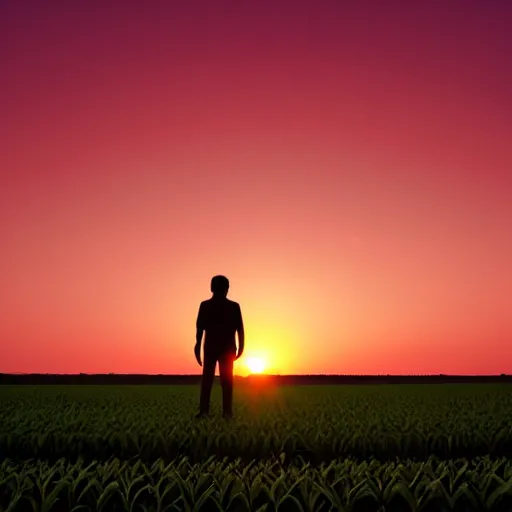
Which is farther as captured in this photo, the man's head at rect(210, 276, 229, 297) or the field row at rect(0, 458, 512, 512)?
the man's head at rect(210, 276, 229, 297)

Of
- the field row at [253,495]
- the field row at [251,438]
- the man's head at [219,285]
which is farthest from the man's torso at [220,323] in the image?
the field row at [253,495]

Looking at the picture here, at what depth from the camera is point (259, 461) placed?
9297 millimetres

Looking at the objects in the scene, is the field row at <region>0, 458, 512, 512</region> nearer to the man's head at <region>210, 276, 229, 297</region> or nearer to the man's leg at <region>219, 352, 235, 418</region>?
the man's leg at <region>219, 352, 235, 418</region>

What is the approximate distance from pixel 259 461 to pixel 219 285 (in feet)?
16.1

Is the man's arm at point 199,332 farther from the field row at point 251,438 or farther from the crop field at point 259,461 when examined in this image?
the field row at point 251,438

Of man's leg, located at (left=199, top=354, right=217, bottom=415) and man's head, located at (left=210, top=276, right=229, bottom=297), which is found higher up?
man's head, located at (left=210, top=276, right=229, bottom=297)

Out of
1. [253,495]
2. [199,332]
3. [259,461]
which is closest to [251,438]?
[259,461]

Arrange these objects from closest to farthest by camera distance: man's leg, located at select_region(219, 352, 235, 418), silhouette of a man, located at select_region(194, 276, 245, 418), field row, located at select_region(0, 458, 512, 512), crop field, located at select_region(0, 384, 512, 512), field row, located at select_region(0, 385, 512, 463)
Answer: field row, located at select_region(0, 458, 512, 512) < crop field, located at select_region(0, 384, 512, 512) < field row, located at select_region(0, 385, 512, 463) < man's leg, located at select_region(219, 352, 235, 418) < silhouette of a man, located at select_region(194, 276, 245, 418)

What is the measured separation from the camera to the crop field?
4957 mm

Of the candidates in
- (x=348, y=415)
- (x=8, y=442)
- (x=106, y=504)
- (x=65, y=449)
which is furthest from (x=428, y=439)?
(x=106, y=504)

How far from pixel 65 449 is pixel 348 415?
18.2ft

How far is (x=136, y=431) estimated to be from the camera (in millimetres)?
10375

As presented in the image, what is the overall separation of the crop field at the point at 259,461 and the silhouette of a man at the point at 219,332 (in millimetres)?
809

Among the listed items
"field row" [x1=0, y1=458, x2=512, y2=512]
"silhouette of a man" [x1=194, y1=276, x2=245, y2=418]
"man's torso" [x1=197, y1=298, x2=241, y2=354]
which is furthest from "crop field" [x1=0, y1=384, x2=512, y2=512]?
"man's torso" [x1=197, y1=298, x2=241, y2=354]
